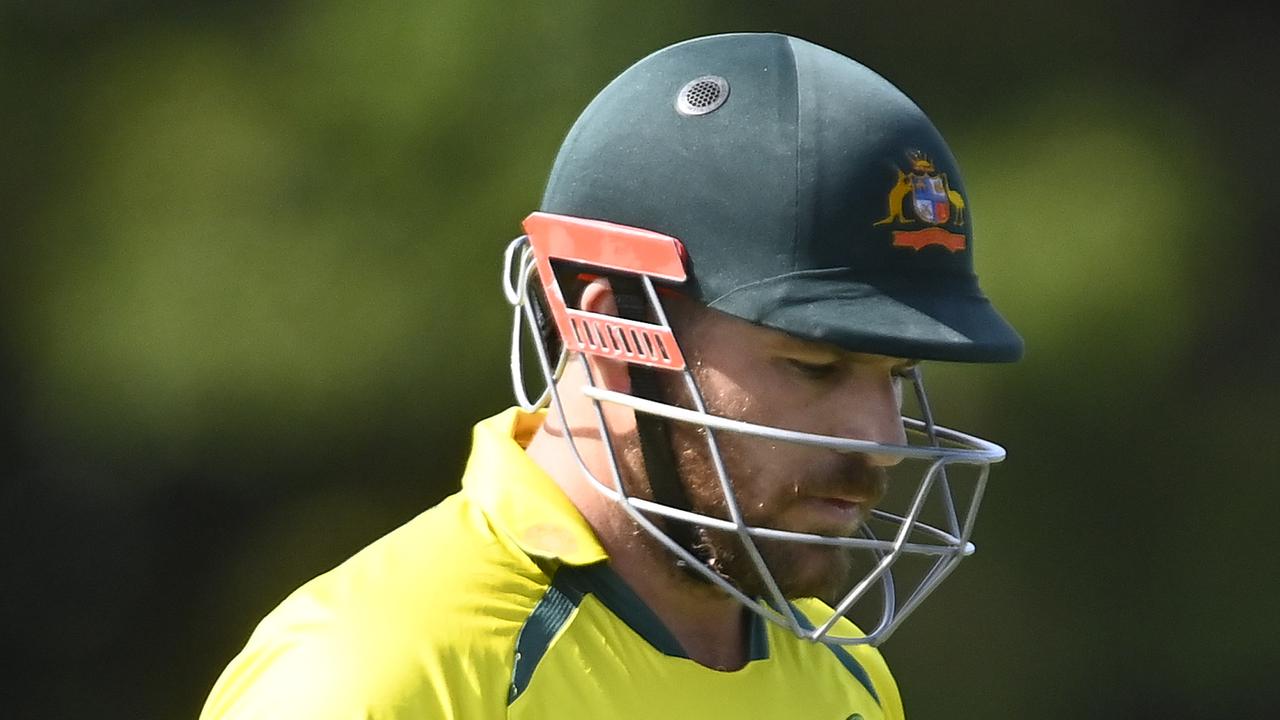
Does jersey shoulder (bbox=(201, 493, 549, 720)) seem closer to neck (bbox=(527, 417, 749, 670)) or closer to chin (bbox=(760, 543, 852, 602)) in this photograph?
neck (bbox=(527, 417, 749, 670))

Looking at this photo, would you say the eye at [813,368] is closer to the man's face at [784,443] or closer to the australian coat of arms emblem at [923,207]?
the man's face at [784,443]

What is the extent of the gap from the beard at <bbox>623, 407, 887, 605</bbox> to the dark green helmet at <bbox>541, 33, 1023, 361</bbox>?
5.3 inches

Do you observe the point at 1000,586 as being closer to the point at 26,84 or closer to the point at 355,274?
the point at 355,274

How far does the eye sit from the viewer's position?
1726mm

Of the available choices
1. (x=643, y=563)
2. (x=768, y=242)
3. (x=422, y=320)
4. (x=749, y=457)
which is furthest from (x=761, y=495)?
(x=422, y=320)

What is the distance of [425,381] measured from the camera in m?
4.41

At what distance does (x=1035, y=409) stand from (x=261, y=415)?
2034mm

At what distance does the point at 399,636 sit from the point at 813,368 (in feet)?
1.59

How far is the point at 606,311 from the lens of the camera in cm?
179

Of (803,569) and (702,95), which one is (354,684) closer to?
(803,569)

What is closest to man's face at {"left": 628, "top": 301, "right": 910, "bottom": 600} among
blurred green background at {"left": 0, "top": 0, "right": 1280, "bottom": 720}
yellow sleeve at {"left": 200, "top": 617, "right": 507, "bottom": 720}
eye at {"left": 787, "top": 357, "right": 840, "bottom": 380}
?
eye at {"left": 787, "top": 357, "right": 840, "bottom": 380}

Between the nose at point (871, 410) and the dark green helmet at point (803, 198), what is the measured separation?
7cm

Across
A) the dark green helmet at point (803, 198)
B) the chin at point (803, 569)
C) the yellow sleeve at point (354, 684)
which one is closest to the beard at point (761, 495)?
the chin at point (803, 569)

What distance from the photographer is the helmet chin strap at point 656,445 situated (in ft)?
5.75
